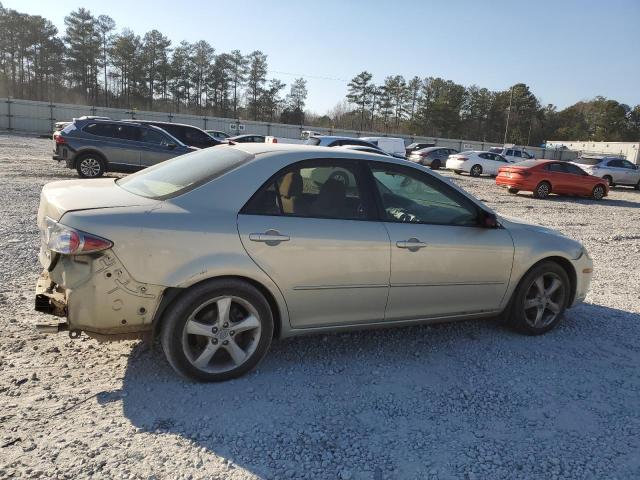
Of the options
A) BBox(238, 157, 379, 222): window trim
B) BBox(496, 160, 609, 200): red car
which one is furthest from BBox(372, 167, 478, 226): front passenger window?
BBox(496, 160, 609, 200): red car

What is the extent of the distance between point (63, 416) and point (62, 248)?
987mm

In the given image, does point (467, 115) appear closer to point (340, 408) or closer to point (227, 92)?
point (227, 92)

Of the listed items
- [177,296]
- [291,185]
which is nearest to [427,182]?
[291,185]

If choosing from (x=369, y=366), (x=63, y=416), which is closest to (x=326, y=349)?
(x=369, y=366)

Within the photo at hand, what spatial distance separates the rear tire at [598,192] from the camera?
1953cm

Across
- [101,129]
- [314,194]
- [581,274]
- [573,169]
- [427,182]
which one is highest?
[101,129]

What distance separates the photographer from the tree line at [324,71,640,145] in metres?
81.7

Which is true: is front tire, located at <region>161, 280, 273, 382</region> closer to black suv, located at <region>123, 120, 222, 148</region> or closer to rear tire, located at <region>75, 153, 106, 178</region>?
rear tire, located at <region>75, 153, 106, 178</region>

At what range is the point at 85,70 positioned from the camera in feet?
222

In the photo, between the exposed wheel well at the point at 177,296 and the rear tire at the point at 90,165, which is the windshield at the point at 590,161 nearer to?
the rear tire at the point at 90,165

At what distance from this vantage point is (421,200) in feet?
13.6

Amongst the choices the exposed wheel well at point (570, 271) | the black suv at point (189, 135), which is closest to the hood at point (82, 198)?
the exposed wheel well at point (570, 271)

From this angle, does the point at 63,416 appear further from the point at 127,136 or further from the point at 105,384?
the point at 127,136

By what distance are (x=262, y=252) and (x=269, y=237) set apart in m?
0.11
